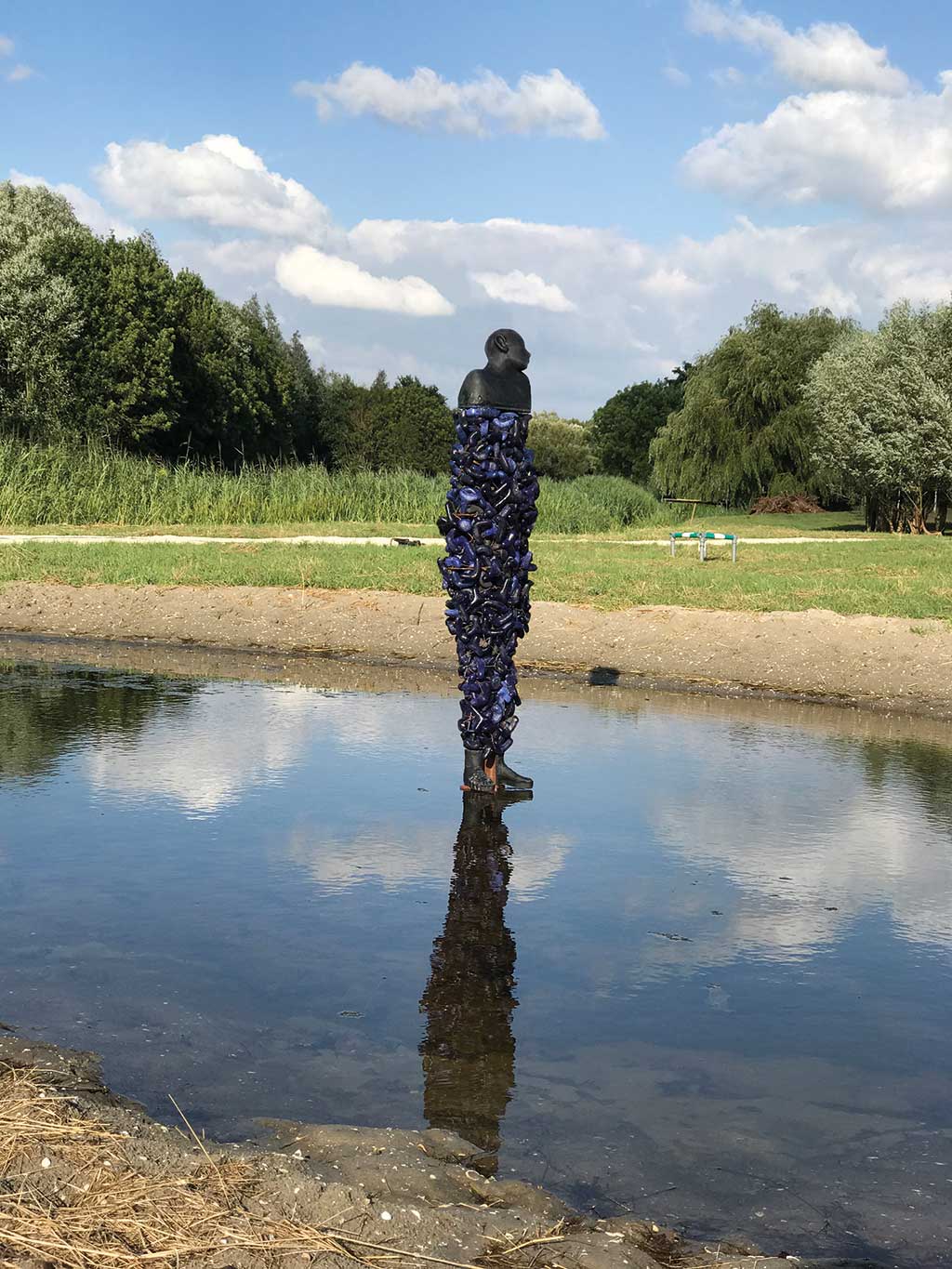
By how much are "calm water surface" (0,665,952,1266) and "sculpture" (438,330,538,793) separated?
1.76ft

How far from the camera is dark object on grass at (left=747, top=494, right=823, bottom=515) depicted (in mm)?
53688

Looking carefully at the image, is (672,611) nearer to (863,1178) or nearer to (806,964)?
(806,964)

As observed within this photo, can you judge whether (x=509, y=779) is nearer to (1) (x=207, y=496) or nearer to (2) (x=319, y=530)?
(2) (x=319, y=530)

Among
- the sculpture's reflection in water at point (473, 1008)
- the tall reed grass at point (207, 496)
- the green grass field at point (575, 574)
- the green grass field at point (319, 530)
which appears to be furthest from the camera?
the tall reed grass at point (207, 496)

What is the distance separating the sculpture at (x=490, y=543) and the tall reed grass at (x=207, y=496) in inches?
818

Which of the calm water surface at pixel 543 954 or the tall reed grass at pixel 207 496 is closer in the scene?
→ the calm water surface at pixel 543 954

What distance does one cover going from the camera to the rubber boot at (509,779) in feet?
25.9

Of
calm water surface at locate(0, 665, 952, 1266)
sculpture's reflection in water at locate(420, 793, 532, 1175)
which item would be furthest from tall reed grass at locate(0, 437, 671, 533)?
sculpture's reflection in water at locate(420, 793, 532, 1175)

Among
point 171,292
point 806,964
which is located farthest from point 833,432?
point 806,964

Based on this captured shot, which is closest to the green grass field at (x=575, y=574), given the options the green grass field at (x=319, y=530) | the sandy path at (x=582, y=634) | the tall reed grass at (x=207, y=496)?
the sandy path at (x=582, y=634)

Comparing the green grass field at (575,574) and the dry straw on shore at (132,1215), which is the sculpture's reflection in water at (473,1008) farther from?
the green grass field at (575,574)

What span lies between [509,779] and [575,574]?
10.6 m

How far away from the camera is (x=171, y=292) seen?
5838cm

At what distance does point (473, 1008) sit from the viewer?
4.86 m
